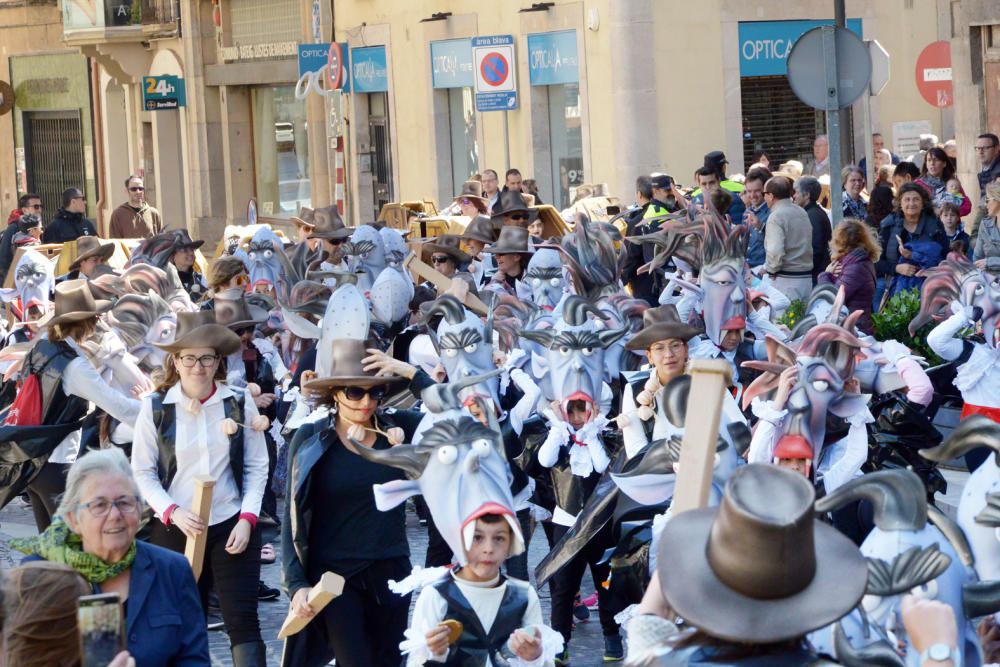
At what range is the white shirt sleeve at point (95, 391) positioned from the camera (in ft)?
31.9

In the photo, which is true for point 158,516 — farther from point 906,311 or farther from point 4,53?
point 4,53

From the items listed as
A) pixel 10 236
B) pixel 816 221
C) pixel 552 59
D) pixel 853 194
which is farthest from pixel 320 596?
pixel 552 59

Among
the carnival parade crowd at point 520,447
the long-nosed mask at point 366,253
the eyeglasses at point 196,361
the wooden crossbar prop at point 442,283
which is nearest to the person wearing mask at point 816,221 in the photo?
the carnival parade crowd at point 520,447

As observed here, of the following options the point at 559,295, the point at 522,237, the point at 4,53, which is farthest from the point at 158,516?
the point at 4,53

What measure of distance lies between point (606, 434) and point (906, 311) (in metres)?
4.69

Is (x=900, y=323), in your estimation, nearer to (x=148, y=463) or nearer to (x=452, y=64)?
(x=148, y=463)

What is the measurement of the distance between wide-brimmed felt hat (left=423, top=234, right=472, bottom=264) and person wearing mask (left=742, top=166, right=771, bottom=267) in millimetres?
2649

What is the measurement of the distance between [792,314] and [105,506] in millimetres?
8315

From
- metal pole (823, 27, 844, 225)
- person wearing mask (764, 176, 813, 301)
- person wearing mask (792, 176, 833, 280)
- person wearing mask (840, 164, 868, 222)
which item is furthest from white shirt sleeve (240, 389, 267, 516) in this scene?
person wearing mask (840, 164, 868, 222)

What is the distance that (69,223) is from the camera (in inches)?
830

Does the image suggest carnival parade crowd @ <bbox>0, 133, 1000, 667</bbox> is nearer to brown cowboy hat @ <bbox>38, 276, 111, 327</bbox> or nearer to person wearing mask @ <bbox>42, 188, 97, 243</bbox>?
brown cowboy hat @ <bbox>38, 276, 111, 327</bbox>

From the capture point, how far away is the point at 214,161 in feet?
124

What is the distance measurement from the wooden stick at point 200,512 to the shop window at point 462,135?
67.6 feet

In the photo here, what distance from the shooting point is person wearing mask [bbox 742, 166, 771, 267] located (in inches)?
628
